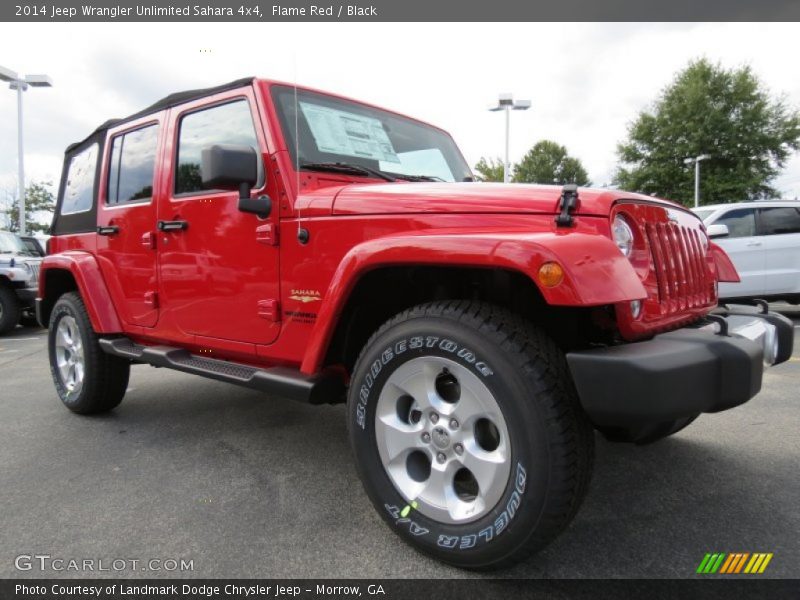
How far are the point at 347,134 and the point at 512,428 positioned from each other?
181 centimetres

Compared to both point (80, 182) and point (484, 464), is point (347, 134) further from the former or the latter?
point (80, 182)

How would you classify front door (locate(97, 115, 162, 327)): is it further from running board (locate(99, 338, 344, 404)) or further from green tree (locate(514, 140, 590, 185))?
green tree (locate(514, 140, 590, 185))

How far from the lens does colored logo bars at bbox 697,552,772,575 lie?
1821mm

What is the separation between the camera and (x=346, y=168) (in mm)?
2594

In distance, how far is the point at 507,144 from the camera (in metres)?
11.1

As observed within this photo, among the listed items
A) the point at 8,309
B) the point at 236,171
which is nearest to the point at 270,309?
the point at 236,171

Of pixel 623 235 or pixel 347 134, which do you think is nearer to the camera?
pixel 623 235

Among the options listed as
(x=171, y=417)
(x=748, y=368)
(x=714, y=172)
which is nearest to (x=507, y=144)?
(x=171, y=417)

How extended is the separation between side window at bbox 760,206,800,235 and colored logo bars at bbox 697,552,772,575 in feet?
23.7

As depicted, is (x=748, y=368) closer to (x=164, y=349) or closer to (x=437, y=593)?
(x=437, y=593)

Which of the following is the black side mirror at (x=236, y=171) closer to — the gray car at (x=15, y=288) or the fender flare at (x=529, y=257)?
the fender flare at (x=529, y=257)

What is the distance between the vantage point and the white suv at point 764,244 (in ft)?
24.8

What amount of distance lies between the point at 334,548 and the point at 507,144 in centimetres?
1034

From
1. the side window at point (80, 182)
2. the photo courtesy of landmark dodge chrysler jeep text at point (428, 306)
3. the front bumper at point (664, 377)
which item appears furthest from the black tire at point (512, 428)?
the side window at point (80, 182)
